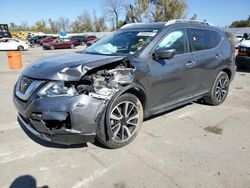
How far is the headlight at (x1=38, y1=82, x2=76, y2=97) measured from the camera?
11.1 ft

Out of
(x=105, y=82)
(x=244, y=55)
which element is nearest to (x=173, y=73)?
(x=105, y=82)

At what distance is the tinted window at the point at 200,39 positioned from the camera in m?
5.07

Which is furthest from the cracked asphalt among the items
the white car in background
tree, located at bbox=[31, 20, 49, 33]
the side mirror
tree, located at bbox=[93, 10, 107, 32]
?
tree, located at bbox=[31, 20, 49, 33]

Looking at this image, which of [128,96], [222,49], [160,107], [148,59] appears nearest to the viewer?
[128,96]

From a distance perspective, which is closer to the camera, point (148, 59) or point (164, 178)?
point (164, 178)

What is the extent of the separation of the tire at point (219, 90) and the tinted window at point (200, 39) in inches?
30.9

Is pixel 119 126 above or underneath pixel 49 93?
underneath

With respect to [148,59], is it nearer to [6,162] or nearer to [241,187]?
[241,187]

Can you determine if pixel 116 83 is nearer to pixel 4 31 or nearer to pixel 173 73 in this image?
pixel 173 73

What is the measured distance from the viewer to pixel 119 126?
388cm

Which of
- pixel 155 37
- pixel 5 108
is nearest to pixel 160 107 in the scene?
pixel 155 37

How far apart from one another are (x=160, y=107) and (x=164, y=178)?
1.54m

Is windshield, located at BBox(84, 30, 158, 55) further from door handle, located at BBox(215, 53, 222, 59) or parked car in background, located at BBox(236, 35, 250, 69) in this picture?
parked car in background, located at BBox(236, 35, 250, 69)

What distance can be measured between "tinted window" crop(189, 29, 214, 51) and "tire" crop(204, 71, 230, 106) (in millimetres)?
785
